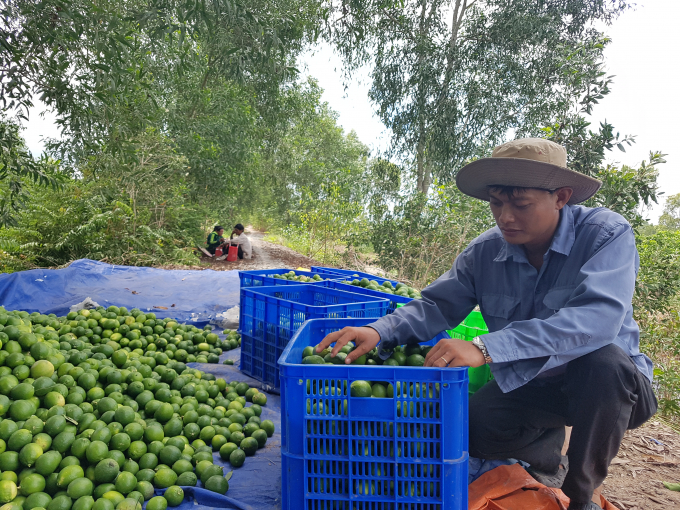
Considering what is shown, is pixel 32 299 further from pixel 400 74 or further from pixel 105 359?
pixel 400 74

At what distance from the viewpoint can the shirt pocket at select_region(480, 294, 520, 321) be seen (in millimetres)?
2361

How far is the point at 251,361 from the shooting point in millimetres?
3738

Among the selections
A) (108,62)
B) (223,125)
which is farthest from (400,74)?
(108,62)

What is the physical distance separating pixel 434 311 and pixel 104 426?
1851 mm

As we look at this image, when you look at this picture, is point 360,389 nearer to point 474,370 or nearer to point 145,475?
point 145,475

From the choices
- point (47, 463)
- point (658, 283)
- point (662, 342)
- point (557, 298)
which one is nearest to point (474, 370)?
point (557, 298)

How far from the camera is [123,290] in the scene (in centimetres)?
632

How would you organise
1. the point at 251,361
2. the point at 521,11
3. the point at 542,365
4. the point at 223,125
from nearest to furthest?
the point at 542,365, the point at 251,361, the point at 521,11, the point at 223,125

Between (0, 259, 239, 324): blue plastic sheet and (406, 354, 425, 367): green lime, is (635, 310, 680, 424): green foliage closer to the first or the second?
(406, 354, 425, 367): green lime

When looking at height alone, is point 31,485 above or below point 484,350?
below

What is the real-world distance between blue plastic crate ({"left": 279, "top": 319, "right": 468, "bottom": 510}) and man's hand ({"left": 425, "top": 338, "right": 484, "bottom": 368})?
0.08 meters

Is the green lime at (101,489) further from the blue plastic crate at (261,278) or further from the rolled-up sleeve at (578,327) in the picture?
the blue plastic crate at (261,278)

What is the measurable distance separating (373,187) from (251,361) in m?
8.76

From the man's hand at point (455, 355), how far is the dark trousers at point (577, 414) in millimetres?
596
